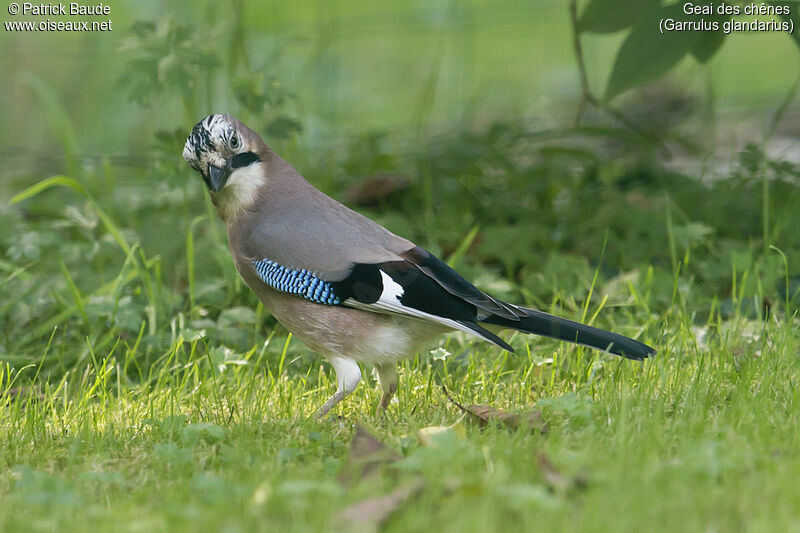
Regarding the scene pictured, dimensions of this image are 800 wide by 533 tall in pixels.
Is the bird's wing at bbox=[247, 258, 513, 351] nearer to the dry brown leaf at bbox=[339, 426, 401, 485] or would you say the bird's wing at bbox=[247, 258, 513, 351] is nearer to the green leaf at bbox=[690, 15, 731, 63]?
the dry brown leaf at bbox=[339, 426, 401, 485]

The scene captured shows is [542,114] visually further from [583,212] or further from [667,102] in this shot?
[583,212]

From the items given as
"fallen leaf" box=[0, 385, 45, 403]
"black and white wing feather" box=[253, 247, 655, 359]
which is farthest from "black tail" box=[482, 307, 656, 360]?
"fallen leaf" box=[0, 385, 45, 403]

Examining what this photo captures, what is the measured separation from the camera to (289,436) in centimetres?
320

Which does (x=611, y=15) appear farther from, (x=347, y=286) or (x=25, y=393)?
(x=25, y=393)

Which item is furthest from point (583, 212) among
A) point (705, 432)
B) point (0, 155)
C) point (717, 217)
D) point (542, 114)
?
point (0, 155)

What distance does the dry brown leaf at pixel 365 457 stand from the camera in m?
2.72

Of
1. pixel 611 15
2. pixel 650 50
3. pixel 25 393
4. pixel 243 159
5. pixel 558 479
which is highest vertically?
pixel 611 15

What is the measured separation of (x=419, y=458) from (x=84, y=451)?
3.78 feet

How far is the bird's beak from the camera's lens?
12.3 ft

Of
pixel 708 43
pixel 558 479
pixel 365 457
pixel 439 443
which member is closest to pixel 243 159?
pixel 365 457

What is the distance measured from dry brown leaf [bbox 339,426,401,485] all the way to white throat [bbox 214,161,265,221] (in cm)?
126

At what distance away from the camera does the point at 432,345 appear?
4348 millimetres

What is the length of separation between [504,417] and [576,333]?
543mm

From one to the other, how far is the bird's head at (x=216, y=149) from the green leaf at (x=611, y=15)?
5.42 ft
